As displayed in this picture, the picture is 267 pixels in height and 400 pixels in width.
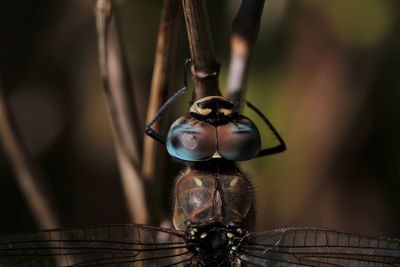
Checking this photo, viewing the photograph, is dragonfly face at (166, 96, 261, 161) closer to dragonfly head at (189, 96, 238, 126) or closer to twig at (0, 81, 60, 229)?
dragonfly head at (189, 96, 238, 126)

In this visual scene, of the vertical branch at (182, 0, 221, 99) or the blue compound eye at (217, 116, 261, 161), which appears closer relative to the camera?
the vertical branch at (182, 0, 221, 99)

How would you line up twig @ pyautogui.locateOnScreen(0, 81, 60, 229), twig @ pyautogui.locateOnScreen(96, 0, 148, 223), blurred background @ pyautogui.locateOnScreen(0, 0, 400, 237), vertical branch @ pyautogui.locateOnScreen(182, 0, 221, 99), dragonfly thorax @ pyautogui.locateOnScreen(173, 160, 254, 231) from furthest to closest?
blurred background @ pyautogui.locateOnScreen(0, 0, 400, 237) → twig @ pyautogui.locateOnScreen(0, 81, 60, 229) → twig @ pyautogui.locateOnScreen(96, 0, 148, 223) → dragonfly thorax @ pyautogui.locateOnScreen(173, 160, 254, 231) → vertical branch @ pyautogui.locateOnScreen(182, 0, 221, 99)

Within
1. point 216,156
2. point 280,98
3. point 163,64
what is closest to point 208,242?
point 216,156

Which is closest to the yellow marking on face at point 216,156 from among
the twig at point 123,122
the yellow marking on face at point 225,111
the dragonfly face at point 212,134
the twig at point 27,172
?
the dragonfly face at point 212,134

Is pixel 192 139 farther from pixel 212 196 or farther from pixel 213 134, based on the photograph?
pixel 212 196

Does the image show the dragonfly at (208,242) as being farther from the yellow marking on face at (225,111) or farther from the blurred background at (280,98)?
the blurred background at (280,98)

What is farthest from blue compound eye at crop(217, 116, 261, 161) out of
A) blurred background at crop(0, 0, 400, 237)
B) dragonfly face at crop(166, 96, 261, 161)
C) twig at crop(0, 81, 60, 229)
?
blurred background at crop(0, 0, 400, 237)
